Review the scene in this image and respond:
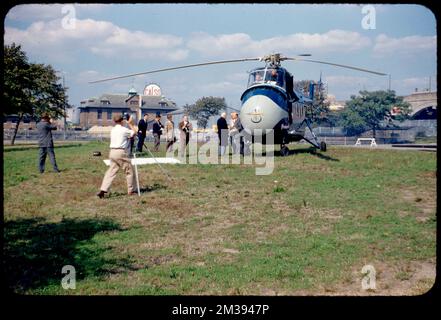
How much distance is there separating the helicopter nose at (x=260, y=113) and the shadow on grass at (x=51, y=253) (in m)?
9.66

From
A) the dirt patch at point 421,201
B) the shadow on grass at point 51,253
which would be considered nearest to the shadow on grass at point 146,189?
the shadow on grass at point 51,253

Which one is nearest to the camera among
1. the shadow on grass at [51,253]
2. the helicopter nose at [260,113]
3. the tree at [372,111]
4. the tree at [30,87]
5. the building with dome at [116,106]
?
the shadow on grass at [51,253]

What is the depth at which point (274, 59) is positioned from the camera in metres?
17.7

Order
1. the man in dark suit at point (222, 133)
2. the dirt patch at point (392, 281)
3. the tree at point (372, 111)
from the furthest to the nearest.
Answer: the tree at point (372, 111), the man in dark suit at point (222, 133), the dirt patch at point (392, 281)

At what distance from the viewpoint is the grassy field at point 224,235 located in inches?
195

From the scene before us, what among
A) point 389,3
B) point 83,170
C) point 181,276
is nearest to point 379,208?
point 181,276

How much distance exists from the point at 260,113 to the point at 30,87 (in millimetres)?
27584

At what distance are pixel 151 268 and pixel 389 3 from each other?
4.35 m

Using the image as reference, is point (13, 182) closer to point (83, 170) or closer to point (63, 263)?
point (83, 170)

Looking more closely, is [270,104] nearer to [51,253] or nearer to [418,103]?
[51,253]

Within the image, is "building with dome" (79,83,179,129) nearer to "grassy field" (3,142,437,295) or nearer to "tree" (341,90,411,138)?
"tree" (341,90,411,138)

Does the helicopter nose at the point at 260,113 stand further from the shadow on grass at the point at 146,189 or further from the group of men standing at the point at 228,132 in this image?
Result: the shadow on grass at the point at 146,189

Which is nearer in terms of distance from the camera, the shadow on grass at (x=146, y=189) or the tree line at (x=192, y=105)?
the shadow on grass at (x=146, y=189)

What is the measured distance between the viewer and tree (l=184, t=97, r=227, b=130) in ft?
331
